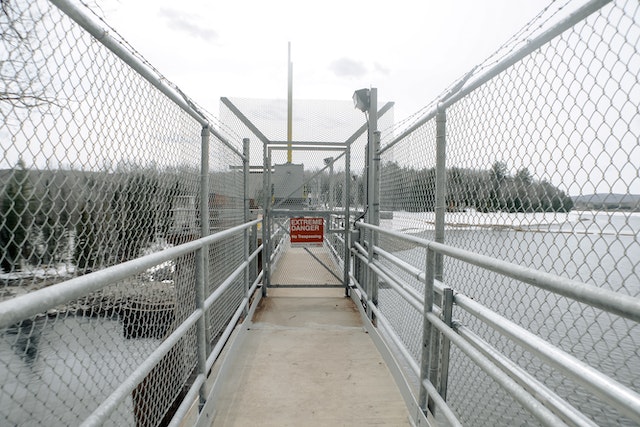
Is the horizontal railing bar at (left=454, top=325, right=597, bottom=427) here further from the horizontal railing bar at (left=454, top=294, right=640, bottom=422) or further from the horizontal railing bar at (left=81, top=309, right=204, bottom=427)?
the horizontal railing bar at (left=81, top=309, right=204, bottom=427)

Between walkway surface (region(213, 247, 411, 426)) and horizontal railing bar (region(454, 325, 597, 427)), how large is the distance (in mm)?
1030

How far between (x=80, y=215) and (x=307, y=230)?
12.9 ft

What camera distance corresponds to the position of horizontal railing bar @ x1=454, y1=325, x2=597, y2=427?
107 centimetres

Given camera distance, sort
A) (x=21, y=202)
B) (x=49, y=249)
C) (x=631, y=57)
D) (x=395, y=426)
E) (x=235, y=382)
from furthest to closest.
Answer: (x=235, y=382)
(x=395, y=426)
(x=49, y=249)
(x=21, y=202)
(x=631, y=57)

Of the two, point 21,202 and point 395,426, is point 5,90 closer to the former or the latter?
point 21,202

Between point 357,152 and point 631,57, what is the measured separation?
166 inches

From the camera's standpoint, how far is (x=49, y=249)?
135cm

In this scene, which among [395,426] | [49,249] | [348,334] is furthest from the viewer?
[348,334]

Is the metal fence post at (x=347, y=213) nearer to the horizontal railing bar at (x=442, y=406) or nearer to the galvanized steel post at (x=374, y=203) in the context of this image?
the galvanized steel post at (x=374, y=203)

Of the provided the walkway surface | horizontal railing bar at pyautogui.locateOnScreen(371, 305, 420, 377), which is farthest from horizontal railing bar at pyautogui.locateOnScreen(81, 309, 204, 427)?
horizontal railing bar at pyautogui.locateOnScreen(371, 305, 420, 377)

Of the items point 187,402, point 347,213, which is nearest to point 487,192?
point 187,402

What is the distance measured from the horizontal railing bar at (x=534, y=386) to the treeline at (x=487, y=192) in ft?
2.01

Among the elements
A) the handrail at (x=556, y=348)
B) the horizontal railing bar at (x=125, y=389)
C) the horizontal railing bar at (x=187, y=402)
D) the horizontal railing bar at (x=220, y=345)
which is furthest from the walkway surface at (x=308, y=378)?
the handrail at (x=556, y=348)

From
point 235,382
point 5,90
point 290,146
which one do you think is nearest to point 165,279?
point 235,382
